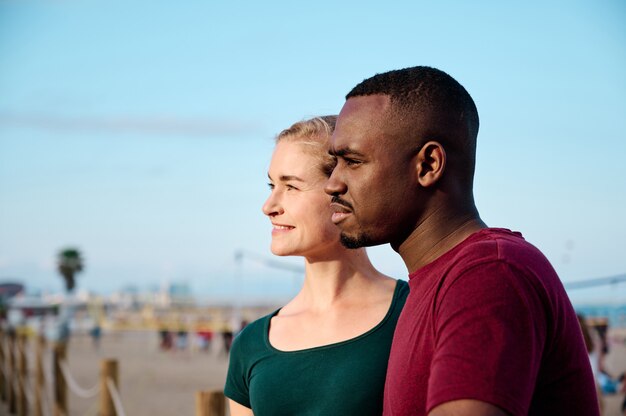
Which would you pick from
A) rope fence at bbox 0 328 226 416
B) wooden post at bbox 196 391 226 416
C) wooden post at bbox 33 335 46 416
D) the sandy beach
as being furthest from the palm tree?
wooden post at bbox 196 391 226 416

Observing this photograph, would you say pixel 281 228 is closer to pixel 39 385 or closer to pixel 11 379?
pixel 39 385

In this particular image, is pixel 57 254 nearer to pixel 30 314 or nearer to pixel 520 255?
pixel 30 314

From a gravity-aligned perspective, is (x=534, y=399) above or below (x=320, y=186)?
below

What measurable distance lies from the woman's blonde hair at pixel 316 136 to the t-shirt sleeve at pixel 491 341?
4.40 feet

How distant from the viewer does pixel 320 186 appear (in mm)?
2676

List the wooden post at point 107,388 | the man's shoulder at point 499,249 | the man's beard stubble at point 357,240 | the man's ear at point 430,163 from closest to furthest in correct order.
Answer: the man's shoulder at point 499,249 → the man's ear at point 430,163 → the man's beard stubble at point 357,240 → the wooden post at point 107,388

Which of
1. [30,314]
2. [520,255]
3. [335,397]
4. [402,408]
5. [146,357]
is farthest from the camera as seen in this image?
[30,314]

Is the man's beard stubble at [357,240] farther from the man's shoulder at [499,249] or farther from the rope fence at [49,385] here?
the rope fence at [49,385]

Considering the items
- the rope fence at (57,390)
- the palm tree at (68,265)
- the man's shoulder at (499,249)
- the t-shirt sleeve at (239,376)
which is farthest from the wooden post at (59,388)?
the palm tree at (68,265)

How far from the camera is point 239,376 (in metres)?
2.68

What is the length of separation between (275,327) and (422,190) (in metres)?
1.26

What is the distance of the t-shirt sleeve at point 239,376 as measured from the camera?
267 cm

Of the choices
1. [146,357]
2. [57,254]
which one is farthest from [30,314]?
[146,357]

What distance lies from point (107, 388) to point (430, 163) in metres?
5.45
